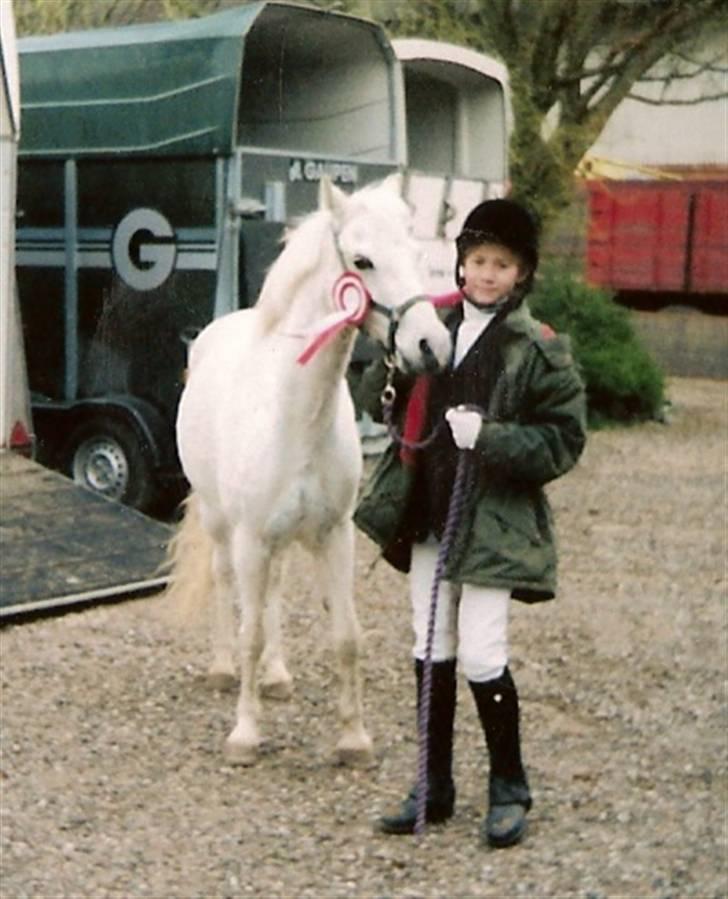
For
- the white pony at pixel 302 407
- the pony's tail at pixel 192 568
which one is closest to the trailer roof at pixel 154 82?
the pony's tail at pixel 192 568

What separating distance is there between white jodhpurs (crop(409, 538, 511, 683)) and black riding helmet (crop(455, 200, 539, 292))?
826 millimetres

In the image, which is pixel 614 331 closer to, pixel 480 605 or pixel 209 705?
pixel 209 705

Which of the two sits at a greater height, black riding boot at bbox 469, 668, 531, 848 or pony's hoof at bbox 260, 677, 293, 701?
black riding boot at bbox 469, 668, 531, 848

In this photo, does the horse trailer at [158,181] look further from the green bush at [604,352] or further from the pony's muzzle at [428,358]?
the green bush at [604,352]

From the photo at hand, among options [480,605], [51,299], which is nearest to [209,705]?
[480,605]

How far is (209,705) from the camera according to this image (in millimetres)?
5707

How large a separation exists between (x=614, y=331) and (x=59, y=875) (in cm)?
1063

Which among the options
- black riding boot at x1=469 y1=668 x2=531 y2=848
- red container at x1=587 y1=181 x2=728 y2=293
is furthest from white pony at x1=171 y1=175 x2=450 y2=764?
red container at x1=587 y1=181 x2=728 y2=293

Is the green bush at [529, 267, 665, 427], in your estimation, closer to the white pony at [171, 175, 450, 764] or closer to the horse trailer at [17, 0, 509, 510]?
the horse trailer at [17, 0, 509, 510]

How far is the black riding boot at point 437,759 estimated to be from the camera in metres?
4.39

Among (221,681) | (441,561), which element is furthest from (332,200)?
(221,681)

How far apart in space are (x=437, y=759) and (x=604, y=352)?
31.9 feet

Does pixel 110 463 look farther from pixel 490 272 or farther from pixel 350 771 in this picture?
pixel 490 272

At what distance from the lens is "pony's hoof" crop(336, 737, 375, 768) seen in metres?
5.07
